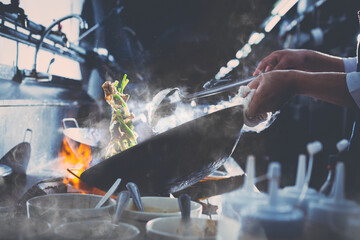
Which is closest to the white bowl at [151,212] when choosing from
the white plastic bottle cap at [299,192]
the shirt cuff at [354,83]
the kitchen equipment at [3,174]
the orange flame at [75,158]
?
the white plastic bottle cap at [299,192]

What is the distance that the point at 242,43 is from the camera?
6.53 m

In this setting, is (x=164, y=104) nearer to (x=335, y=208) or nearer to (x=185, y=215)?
(x=185, y=215)

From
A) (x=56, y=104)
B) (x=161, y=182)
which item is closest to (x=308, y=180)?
(x=161, y=182)

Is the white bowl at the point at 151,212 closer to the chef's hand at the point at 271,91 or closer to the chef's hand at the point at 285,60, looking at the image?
the chef's hand at the point at 271,91

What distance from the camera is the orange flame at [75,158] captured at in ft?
4.51

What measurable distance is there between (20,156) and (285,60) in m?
1.58

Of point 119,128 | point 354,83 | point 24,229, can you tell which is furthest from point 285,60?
point 24,229

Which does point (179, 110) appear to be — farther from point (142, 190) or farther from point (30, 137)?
point (30, 137)

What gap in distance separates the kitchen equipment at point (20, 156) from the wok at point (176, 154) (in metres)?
0.92

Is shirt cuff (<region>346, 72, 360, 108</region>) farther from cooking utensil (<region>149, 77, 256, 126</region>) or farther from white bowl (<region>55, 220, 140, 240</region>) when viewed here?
white bowl (<region>55, 220, 140, 240</region>)

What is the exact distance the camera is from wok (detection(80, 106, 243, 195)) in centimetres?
100

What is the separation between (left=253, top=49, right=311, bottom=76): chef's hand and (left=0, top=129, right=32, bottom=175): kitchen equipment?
141cm

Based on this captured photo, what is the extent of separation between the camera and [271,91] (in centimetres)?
109

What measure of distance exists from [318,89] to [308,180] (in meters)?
0.63
